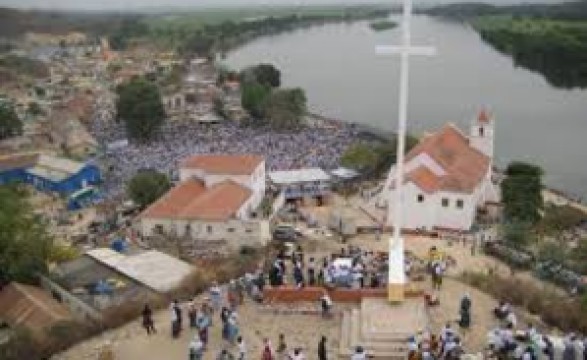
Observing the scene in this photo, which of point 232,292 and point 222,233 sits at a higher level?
point 232,292

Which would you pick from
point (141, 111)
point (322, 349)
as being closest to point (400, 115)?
point (322, 349)

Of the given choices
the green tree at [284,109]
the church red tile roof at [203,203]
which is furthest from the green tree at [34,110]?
the church red tile roof at [203,203]

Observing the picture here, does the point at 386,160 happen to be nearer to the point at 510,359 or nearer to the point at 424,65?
the point at 510,359

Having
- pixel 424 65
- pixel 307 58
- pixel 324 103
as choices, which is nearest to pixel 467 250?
pixel 324 103

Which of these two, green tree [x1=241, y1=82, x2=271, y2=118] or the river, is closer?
the river

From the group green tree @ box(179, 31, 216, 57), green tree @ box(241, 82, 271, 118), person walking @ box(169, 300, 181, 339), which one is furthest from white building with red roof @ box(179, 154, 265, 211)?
green tree @ box(179, 31, 216, 57)

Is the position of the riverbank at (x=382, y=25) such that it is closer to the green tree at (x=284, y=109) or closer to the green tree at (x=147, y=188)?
the green tree at (x=284, y=109)

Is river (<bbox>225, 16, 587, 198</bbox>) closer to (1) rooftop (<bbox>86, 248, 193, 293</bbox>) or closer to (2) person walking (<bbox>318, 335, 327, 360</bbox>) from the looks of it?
(1) rooftop (<bbox>86, 248, 193, 293</bbox>)
